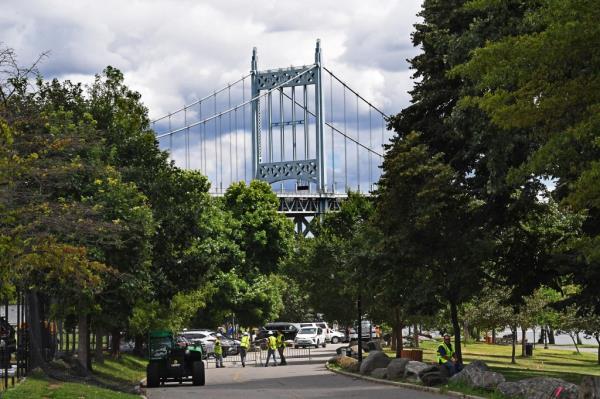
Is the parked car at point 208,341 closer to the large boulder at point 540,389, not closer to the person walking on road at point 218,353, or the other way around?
the person walking on road at point 218,353

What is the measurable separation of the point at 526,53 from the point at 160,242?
23534mm

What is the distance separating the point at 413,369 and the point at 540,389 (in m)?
8.78

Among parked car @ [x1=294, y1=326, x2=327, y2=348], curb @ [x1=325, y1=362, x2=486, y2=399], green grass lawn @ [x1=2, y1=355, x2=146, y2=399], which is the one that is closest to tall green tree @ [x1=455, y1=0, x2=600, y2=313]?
curb @ [x1=325, y1=362, x2=486, y2=399]

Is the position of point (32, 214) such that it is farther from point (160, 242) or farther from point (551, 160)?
point (160, 242)

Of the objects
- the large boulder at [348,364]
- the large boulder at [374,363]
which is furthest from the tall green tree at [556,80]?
the large boulder at [348,364]

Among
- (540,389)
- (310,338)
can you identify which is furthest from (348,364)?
(310,338)

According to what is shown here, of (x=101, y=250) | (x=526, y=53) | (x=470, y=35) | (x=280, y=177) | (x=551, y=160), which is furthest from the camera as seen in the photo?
(x=280, y=177)

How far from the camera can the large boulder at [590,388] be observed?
18859 millimetres

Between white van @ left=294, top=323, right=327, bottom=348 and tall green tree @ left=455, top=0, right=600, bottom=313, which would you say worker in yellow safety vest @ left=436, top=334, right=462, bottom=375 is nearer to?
tall green tree @ left=455, top=0, right=600, bottom=313

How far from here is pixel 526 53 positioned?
56.7 ft

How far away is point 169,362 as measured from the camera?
32812 millimetres

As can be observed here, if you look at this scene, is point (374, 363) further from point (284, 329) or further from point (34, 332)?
point (284, 329)

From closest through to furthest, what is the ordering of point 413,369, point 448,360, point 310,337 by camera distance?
1. point 448,360
2. point 413,369
3. point 310,337

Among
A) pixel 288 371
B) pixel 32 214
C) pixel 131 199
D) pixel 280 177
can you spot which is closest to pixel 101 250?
pixel 131 199
